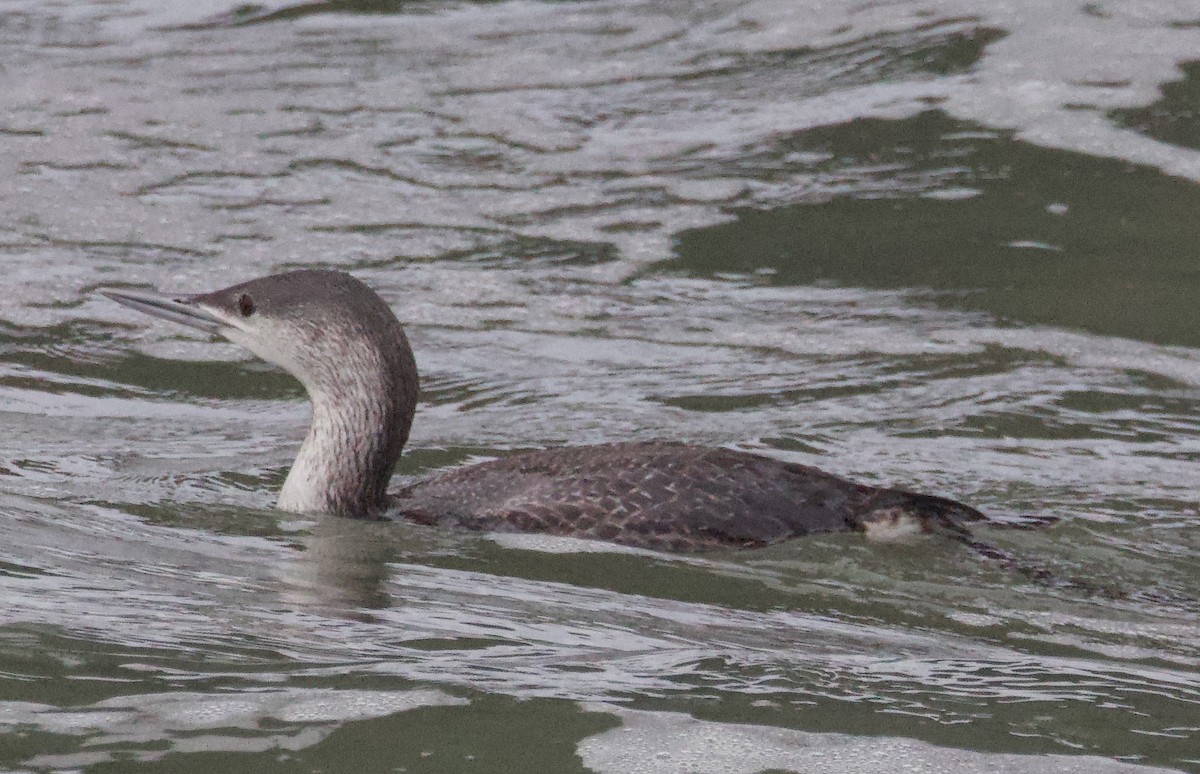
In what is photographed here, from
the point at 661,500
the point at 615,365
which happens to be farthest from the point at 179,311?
the point at 615,365

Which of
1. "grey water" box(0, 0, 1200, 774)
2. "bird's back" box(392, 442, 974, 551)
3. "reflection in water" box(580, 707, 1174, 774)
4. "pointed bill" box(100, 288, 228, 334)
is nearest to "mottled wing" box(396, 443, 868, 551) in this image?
"bird's back" box(392, 442, 974, 551)

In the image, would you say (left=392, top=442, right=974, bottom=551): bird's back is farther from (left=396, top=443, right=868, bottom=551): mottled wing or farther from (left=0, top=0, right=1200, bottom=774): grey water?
(left=0, top=0, right=1200, bottom=774): grey water

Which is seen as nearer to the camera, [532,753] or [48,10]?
[532,753]

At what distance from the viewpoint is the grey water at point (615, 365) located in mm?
5754

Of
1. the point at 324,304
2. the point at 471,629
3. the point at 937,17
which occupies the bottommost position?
the point at 471,629

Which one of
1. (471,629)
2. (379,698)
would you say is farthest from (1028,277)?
(379,698)

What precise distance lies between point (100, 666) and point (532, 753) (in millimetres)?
1290

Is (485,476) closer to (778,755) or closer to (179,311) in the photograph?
(179,311)

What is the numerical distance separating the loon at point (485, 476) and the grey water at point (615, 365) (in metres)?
0.13

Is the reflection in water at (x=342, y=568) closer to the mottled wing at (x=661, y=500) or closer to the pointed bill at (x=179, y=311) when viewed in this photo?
the mottled wing at (x=661, y=500)

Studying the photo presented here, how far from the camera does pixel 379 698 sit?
569 centimetres

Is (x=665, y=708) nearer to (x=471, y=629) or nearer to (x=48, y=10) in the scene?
(x=471, y=629)

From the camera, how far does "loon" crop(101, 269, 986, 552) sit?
7.88 m

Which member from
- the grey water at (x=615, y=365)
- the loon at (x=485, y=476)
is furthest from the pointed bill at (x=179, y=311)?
the grey water at (x=615, y=365)
